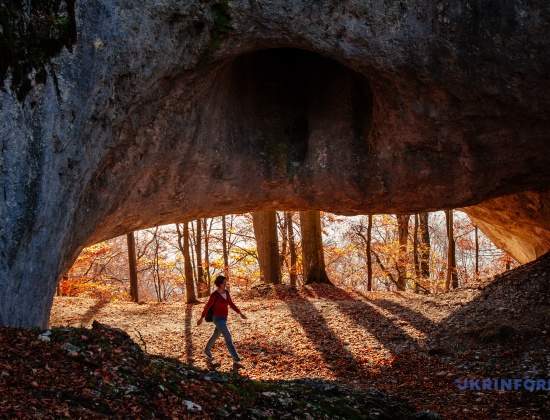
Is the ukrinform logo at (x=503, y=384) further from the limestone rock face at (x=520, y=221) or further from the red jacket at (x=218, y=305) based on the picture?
the limestone rock face at (x=520, y=221)

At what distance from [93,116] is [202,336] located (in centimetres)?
707

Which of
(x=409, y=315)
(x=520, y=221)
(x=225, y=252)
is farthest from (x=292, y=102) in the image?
(x=225, y=252)

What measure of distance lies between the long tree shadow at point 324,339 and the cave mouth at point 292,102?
12.5 ft

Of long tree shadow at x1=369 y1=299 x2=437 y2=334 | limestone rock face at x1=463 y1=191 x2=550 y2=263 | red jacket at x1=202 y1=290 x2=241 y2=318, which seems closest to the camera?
red jacket at x1=202 y1=290 x2=241 y2=318

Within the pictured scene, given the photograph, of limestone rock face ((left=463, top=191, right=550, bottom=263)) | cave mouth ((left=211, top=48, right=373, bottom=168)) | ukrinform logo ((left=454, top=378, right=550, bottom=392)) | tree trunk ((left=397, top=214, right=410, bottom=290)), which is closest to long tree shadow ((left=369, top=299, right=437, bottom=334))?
ukrinform logo ((left=454, top=378, right=550, bottom=392))

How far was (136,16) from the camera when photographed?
21.5 feet

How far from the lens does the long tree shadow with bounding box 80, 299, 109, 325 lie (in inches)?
546

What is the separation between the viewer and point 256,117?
10094 mm

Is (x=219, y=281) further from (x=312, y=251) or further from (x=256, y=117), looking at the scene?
(x=312, y=251)

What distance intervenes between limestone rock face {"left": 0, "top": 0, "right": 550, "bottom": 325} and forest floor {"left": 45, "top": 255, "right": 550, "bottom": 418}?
2.43 m

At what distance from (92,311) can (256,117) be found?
8.23 m

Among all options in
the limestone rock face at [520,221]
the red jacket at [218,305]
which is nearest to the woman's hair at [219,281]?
the red jacket at [218,305]

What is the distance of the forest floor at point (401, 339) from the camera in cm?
794

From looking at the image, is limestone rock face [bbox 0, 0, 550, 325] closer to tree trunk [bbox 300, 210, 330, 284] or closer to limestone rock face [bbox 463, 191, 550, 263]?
limestone rock face [bbox 463, 191, 550, 263]
